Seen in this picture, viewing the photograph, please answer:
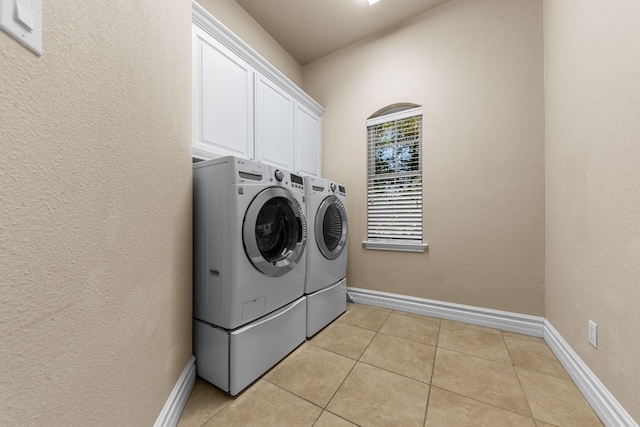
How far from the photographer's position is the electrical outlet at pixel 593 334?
1124mm

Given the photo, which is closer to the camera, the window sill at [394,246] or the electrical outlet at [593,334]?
the electrical outlet at [593,334]

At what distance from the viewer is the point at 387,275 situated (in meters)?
2.35

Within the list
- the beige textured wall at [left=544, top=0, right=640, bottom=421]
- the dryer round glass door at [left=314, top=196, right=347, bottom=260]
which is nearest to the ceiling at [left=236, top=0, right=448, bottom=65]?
the beige textured wall at [left=544, top=0, right=640, bottom=421]

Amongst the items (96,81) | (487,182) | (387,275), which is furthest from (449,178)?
(96,81)

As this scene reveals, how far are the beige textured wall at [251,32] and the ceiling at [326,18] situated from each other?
67 mm

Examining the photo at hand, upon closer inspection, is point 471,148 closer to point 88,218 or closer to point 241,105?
point 241,105

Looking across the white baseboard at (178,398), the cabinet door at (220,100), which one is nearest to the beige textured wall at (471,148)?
the cabinet door at (220,100)

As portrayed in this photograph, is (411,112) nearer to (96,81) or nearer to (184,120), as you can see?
(184,120)

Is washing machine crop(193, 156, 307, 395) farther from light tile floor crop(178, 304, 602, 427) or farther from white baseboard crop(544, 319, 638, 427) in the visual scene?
white baseboard crop(544, 319, 638, 427)

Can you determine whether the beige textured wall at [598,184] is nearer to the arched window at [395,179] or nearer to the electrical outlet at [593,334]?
the electrical outlet at [593,334]

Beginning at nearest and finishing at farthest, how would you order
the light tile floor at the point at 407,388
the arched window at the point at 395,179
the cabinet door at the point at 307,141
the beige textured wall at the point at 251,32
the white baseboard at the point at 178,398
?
the white baseboard at the point at 178,398 < the light tile floor at the point at 407,388 < the beige textured wall at the point at 251,32 < the arched window at the point at 395,179 < the cabinet door at the point at 307,141

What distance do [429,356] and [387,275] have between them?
890 millimetres

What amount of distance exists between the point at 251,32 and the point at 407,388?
309 centimetres

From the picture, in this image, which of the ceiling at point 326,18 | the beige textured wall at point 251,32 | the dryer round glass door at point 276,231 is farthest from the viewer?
the ceiling at point 326,18
